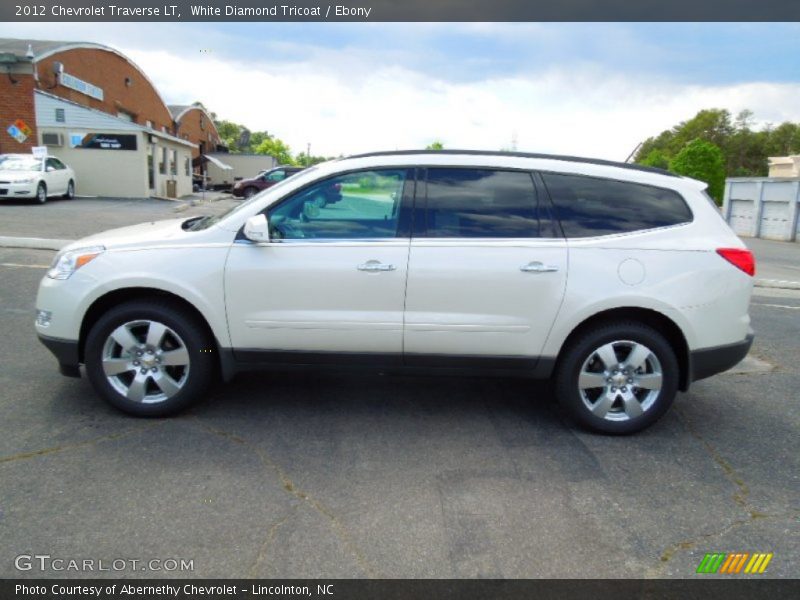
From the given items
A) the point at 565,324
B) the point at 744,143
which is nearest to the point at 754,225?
the point at 565,324

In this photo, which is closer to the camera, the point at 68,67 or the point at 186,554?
the point at 186,554

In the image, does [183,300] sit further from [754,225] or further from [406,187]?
[754,225]

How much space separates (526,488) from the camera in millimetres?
3240

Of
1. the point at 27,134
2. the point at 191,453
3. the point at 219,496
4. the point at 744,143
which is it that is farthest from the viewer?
the point at 744,143

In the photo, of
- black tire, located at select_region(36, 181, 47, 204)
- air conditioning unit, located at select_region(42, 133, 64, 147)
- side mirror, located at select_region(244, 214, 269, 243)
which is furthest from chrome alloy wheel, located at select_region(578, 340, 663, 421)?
air conditioning unit, located at select_region(42, 133, 64, 147)

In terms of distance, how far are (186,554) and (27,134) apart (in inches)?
1088

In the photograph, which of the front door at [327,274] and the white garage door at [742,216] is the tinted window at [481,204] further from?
the white garage door at [742,216]

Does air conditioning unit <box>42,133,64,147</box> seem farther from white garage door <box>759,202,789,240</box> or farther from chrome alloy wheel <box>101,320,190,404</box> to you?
white garage door <box>759,202,789,240</box>

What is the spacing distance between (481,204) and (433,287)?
2.15 ft

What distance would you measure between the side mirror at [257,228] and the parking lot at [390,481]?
1.25 metres

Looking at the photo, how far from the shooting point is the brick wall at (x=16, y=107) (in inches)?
962

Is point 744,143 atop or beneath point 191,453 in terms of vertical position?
atop

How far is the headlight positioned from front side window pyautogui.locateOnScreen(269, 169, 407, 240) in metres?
1.19

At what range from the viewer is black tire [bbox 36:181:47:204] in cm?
1912
